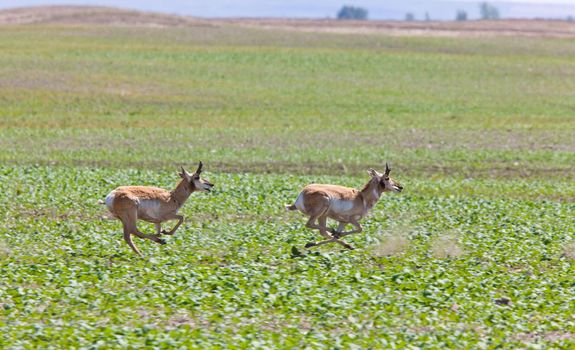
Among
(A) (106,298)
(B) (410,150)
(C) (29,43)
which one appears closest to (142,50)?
(C) (29,43)

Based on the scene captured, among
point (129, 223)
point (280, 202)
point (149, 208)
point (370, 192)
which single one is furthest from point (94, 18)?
point (129, 223)

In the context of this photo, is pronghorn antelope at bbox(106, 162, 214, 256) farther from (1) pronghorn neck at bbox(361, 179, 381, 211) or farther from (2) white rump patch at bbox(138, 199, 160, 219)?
(1) pronghorn neck at bbox(361, 179, 381, 211)

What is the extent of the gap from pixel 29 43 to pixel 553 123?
1764 inches

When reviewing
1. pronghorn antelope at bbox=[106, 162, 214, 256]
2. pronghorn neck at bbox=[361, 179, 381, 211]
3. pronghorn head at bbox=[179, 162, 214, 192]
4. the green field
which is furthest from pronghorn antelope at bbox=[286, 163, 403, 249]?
pronghorn antelope at bbox=[106, 162, 214, 256]

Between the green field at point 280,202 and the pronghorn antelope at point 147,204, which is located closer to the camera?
the green field at point 280,202

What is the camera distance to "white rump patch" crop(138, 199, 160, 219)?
66.1 ft

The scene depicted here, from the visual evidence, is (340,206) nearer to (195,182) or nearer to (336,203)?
(336,203)

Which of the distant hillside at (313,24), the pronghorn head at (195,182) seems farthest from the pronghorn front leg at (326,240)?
the distant hillside at (313,24)

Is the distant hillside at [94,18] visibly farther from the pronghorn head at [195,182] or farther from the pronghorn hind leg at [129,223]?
the pronghorn hind leg at [129,223]

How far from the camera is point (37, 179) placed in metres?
31.5

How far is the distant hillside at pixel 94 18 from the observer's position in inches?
4788

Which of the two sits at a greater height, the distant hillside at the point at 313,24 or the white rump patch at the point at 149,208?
the white rump patch at the point at 149,208

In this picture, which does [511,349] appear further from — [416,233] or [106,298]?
[416,233]

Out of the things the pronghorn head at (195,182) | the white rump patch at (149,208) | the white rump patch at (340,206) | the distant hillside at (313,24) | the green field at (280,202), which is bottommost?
the distant hillside at (313,24)
